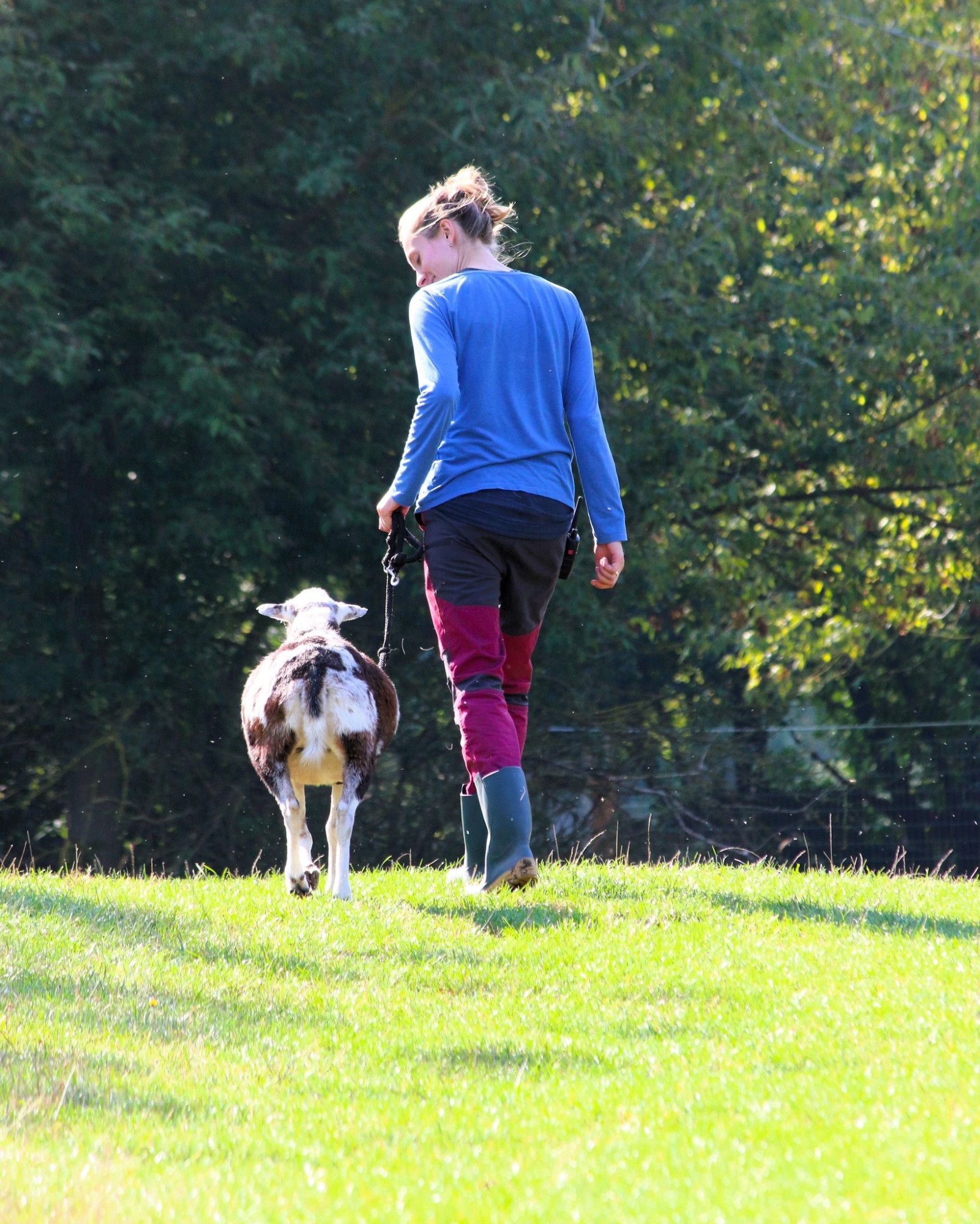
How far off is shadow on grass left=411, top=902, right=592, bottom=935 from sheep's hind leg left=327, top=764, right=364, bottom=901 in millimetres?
609

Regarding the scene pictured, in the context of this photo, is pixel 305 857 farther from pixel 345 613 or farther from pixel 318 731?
pixel 345 613

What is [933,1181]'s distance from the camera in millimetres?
2646

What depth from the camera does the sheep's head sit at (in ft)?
23.5

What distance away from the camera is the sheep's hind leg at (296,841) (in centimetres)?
639

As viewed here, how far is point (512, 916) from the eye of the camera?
220 inches

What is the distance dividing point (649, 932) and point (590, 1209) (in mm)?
2697

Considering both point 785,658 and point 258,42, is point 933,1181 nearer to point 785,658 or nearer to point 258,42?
point 258,42

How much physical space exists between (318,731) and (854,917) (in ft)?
7.18

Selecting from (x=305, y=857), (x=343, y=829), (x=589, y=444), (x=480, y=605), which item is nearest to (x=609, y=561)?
(x=589, y=444)

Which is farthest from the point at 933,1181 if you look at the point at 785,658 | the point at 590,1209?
the point at 785,658

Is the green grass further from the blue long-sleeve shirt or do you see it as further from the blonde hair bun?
the blonde hair bun

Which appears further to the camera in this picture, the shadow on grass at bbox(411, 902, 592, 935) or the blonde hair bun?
the blonde hair bun

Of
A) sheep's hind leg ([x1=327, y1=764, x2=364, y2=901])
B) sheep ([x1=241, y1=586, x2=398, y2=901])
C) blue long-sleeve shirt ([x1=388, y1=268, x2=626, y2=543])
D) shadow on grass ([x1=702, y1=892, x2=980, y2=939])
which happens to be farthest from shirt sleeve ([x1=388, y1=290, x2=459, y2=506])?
shadow on grass ([x1=702, y1=892, x2=980, y2=939])

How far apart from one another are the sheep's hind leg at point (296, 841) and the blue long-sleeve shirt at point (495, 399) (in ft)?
4.52
